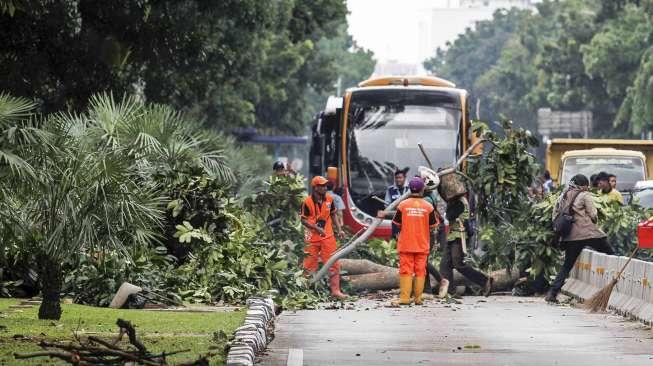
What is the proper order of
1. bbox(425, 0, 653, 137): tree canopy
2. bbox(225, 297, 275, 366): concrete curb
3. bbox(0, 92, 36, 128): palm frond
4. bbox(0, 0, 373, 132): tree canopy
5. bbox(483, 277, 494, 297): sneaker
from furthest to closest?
bbox(425, 0, 653, 137): tree canopy → bbox(0, 0, 373, 132): tree canopy → bbox(483, 277, 494, 297): sneaker → bbox(0, 92, 36, 128): palm frond → bbox(225, 297, 275, 366): concrete curb

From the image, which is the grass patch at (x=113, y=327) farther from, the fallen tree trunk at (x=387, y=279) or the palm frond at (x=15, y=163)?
the fallen tree trunk at (x=387, y=279)

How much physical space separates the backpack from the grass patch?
5221 millimetres

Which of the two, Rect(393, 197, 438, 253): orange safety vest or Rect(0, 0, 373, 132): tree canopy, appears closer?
Rect(393, 197, 438, 253): orange safety vest

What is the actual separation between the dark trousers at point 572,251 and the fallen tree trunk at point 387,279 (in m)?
1.62

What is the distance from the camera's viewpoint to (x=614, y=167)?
1442 inches

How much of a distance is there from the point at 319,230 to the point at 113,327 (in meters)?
6.91

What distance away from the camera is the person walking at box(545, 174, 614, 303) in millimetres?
21109

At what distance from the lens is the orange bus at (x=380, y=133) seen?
31.8m

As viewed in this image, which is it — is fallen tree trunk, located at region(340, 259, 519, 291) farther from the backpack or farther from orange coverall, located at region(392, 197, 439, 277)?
orange coverall, located at region(392, 197, 439, 277)

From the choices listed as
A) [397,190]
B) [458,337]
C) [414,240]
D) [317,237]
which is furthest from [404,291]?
[397,190]

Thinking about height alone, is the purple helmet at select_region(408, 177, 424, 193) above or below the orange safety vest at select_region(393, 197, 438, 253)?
above

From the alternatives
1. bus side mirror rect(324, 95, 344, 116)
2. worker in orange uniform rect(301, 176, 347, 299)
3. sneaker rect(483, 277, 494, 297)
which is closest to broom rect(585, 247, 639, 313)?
sneaker rect(483, 277, 494, 297)

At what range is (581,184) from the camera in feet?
69.1

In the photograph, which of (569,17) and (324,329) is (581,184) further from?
(569,17)
